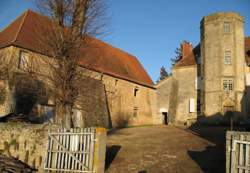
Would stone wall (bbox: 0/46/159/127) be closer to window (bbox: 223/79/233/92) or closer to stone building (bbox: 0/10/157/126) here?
stone building (bbox: 0/10/157/126)

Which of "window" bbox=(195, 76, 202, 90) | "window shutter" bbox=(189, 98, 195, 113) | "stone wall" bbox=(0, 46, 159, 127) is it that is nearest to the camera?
"stone wall" bbox=(0, 46, 159, 127)

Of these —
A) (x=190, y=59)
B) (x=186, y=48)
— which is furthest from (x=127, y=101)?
(x=186, y=48)

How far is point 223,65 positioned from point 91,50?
1609 centimetres

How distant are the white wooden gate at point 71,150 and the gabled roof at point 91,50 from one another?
4.75m

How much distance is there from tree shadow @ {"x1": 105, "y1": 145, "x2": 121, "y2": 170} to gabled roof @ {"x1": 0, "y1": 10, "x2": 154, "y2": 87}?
4243 mm

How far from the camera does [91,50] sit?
15.6 meters

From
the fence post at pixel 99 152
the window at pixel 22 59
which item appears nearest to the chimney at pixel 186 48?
the window at pixel 22 59

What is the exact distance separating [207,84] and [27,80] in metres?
16.9

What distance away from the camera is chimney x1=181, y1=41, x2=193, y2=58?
35.1m

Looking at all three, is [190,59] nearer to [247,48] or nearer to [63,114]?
[247,48]

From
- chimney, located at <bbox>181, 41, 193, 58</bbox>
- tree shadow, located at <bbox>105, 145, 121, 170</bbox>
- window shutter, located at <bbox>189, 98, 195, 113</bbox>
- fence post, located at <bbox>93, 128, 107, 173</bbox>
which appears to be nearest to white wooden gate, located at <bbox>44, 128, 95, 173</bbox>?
fence post, located at <bbox>93, 128, 107, 173</bbox>

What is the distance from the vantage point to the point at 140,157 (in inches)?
446

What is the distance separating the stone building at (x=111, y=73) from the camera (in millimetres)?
19781

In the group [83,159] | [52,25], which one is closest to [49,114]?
[52,25]
